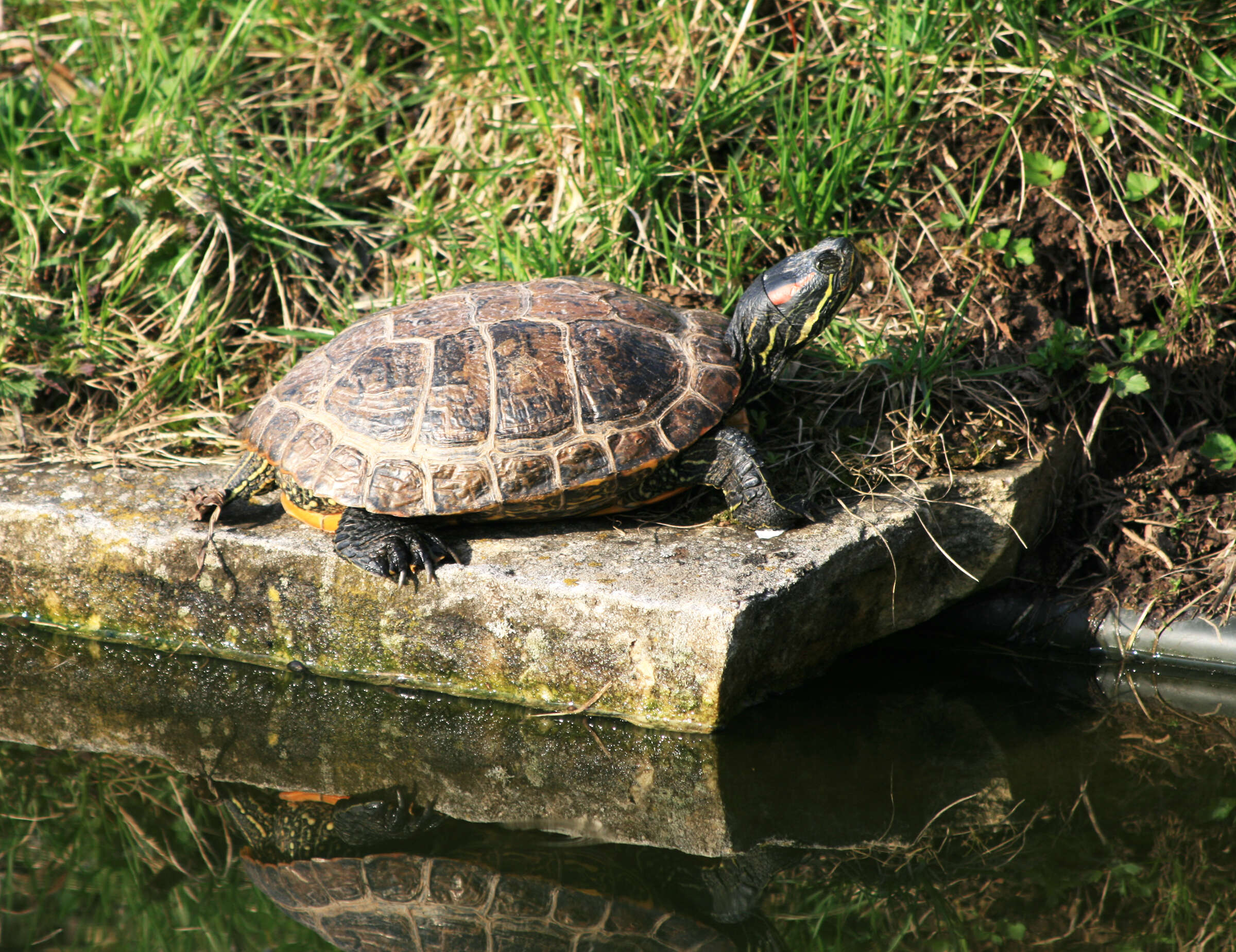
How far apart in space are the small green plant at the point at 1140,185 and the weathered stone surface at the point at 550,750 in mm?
2430

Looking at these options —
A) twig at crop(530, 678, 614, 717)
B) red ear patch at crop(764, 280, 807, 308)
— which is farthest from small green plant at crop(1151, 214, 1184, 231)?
twig at crop(530, 678, 614, 717)

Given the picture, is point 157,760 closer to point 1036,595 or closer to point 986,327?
point 1036,595

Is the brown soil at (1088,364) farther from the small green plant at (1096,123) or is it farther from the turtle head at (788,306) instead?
the turtle head at (788,306)

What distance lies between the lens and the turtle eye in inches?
134

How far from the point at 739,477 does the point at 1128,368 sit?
168cm

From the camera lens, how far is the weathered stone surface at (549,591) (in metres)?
2.98

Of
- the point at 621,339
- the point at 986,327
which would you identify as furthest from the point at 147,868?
the point at 986,327

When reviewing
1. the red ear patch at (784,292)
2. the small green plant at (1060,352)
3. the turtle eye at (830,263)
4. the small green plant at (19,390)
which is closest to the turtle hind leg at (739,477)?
the red ear patch at (784,292)

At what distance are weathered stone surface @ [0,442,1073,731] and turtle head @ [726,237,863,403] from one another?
0.63 meters

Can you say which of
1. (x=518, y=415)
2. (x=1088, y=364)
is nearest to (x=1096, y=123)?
(x=1088, y=364)

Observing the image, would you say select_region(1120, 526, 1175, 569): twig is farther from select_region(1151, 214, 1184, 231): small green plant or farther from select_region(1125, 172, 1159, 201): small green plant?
select_region(1125, 172, 1159, 201): small green plant

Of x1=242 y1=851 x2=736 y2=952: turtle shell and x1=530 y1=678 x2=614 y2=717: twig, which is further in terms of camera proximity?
x1=530 y1=678 x2=614 y2=717: twig

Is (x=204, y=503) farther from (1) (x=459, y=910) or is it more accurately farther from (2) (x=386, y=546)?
(1) (x=459, y=910)

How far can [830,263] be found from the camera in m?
3.40
